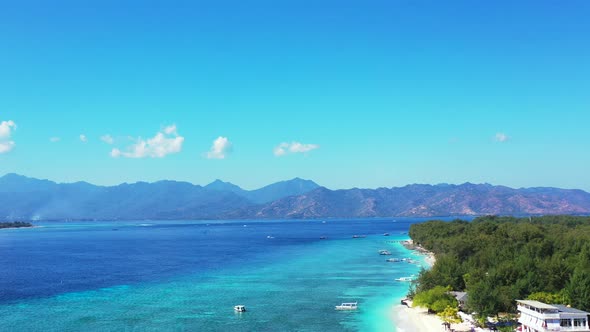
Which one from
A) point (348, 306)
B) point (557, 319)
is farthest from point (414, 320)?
point (557, 319)

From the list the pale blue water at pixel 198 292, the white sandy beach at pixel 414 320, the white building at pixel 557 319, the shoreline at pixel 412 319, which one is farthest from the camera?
the pale blue water at pixel 198 292

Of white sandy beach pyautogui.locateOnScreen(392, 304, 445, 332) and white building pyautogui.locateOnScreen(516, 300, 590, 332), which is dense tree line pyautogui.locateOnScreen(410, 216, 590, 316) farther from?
white building pyautogui.locateOnScreen(516, 300, 590, 332)

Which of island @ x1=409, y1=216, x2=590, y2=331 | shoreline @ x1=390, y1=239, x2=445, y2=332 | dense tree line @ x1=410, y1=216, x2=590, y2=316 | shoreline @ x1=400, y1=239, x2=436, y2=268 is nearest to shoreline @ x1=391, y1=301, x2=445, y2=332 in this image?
shoreline @ x1=390, y1=239, x2=445, y2=332

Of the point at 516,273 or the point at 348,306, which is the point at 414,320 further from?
the point at 516,273

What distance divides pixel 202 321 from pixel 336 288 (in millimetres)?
25545

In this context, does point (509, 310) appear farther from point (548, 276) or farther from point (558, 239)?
point (558, 239)

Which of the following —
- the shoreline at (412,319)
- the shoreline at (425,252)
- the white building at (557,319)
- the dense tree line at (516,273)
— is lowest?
the shoreline at (425,252)

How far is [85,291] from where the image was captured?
A: 231ft

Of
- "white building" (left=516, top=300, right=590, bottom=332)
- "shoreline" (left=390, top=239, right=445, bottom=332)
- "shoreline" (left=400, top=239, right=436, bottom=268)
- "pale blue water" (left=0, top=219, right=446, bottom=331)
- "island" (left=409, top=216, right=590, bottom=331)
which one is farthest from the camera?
"shoreline" (left=400, top=239, right=436, bottom=268)

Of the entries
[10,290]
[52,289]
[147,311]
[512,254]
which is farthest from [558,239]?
[10,290]

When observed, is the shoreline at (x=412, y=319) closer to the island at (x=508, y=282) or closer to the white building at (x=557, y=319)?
the island at (x=508, y=282)

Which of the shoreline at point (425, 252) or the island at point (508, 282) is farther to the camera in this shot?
the shoreline at point (425, 252)

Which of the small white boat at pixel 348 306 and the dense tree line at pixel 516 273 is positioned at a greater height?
the dense tree line at pixel 516 273

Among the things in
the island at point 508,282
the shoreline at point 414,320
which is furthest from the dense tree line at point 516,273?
the shoreline at point 414,320
